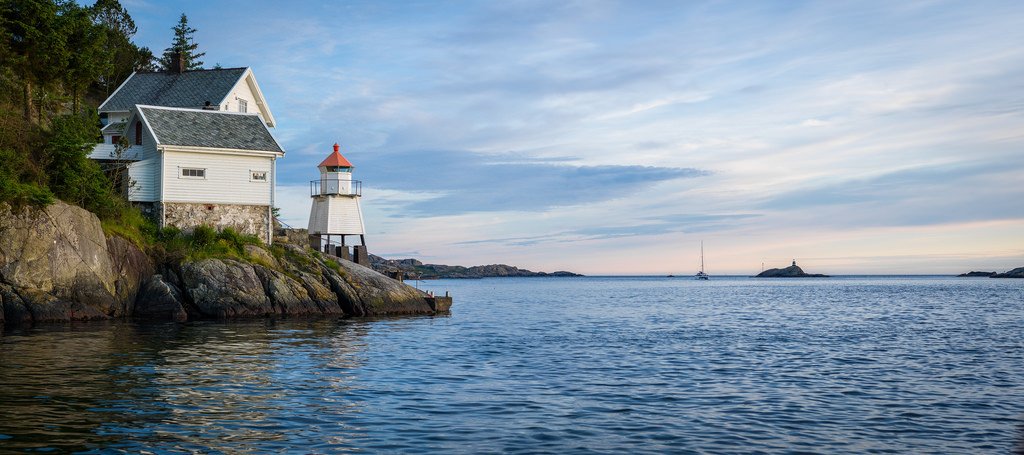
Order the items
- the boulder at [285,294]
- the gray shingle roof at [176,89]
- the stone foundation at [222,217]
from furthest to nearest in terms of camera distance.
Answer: the gray shingle roof at [176,89], the stone foundation at [222,217], the boulder at [285,294]

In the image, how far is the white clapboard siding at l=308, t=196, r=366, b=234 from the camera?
56.3 metres

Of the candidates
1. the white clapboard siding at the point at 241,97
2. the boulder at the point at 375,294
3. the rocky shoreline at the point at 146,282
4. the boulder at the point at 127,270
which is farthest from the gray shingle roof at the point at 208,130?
the boulder at the point at 375,294

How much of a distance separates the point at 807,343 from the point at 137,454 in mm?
28505

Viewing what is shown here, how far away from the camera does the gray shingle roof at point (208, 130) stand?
48.0 m

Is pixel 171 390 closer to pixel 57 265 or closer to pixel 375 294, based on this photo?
pixel 57 265

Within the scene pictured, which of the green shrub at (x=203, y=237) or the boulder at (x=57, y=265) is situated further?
the green shrub at (x=203, y=237)

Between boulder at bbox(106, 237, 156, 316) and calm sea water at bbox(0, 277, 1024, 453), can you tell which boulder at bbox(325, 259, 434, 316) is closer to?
boulder at bbox(106, 237, 156, 316)

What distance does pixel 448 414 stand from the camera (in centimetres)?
1725

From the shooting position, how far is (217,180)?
159ft

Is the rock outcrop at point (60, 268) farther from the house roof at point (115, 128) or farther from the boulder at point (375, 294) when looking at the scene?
the house roof at point (115, 128)

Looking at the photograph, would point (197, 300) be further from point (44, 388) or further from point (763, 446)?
point (763, 446)

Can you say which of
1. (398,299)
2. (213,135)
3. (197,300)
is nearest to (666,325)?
(398,299)

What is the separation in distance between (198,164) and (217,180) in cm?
142

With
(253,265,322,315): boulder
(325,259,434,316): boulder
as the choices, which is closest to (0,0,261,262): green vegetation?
(253,265,322,315): boulder
